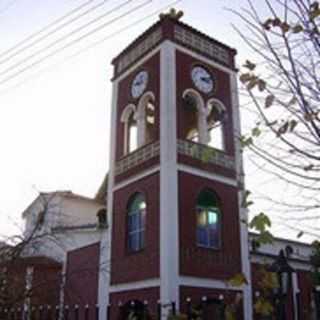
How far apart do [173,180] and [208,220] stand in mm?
1815

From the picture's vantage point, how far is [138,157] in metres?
18.0

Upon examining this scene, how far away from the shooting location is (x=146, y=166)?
17.3 meters

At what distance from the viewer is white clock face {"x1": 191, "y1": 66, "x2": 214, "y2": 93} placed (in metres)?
18.7

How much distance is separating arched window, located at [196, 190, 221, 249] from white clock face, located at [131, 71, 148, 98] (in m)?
4.42

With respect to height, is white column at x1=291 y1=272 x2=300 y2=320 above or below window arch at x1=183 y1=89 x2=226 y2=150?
below

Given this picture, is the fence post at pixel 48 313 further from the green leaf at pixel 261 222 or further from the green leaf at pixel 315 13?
the green leaf at pixel 315 13

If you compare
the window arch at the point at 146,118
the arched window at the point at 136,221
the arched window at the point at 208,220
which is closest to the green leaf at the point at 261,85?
the arched window at the point at 208,220

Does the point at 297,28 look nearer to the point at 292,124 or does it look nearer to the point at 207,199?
the point at 292,124

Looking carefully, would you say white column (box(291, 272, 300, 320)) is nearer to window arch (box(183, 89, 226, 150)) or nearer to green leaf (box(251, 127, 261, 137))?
window arch (box(183, 89, 226, 150))

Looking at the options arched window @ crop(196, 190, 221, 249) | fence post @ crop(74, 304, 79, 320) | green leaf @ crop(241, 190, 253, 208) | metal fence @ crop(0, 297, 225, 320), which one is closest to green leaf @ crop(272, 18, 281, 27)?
green leaf @ crop(241, 190, 253, 208)

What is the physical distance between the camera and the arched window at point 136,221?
55.6 feet

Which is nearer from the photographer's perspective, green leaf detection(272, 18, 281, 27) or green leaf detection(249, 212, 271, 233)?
green leaf detection(249, 212, 271, 233)

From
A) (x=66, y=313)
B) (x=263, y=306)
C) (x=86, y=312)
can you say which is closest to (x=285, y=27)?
(x=263, y=306)

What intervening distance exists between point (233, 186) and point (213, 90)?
11.6 feet
